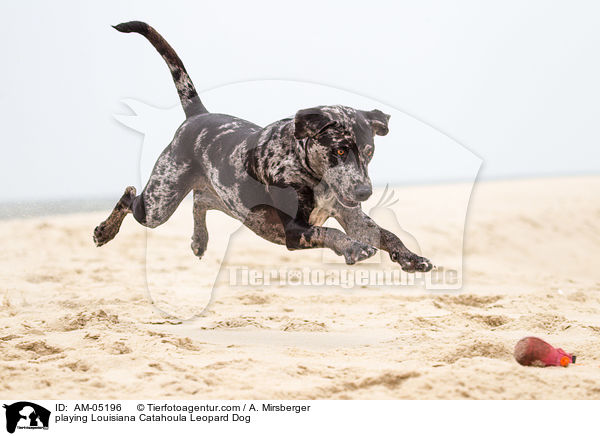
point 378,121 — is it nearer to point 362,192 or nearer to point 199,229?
point 362,192

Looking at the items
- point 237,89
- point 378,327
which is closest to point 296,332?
point 378,327

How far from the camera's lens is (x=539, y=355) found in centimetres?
290

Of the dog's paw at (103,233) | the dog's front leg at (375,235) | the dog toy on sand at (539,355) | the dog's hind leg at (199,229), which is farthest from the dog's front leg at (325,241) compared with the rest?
the dog's paw at (103,233)

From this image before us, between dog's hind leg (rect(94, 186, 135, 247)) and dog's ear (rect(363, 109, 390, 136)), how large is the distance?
187cm

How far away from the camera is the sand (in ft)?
8.75

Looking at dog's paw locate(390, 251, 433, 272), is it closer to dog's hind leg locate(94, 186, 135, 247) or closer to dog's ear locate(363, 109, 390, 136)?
dog's ear locate(363, 109, 390, 136)

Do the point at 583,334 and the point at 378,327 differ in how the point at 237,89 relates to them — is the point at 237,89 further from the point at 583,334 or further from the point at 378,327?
the point at 583,334

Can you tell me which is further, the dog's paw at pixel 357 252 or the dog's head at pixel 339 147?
the dog's head at pixel 339 147

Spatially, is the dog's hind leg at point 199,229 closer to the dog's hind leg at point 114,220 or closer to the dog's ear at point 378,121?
the dog's hind leg at point 114,220
